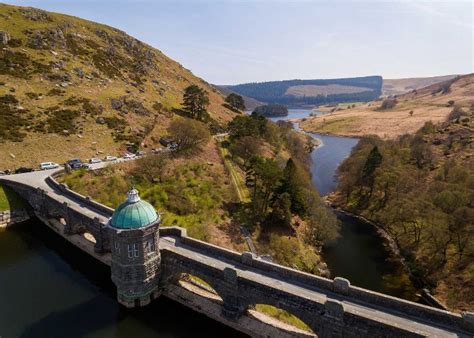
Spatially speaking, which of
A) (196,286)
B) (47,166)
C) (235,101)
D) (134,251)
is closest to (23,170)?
(47,166)

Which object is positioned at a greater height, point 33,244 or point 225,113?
point 225,113

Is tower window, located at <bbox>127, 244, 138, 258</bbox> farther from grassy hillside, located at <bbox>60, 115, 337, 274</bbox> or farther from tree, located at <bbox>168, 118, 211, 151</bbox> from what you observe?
tree, located at <bbox>168, 118, 211, 151</bbox>

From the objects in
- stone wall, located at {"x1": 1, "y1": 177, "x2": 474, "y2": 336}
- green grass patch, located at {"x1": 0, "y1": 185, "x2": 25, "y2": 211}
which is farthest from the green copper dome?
green grass patch, located at {"x1": 0, "y1": 185, "x2": 25, "y2": 211}

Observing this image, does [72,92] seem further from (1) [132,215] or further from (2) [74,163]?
(1) [132,215]

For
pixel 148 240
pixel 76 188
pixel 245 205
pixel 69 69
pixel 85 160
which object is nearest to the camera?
pixel 148 240

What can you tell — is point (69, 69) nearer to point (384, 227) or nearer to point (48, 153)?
point (48, 153)

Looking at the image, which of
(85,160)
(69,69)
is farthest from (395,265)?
(69,69)

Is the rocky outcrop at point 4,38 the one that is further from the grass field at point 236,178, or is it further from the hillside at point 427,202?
the hillside at point 427,202
